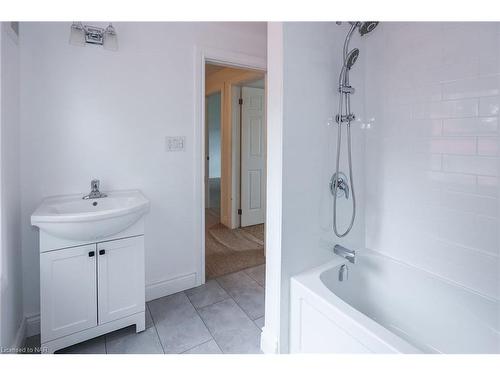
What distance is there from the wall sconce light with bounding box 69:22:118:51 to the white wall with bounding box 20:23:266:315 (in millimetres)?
40

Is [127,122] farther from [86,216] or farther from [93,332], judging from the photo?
[93,332]

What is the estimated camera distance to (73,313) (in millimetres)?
1554

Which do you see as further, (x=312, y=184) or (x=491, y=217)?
(x=312, y=184)

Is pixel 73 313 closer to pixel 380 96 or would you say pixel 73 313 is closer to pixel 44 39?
pixel 44 39

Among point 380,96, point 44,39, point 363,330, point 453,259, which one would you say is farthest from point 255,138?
point 363,330

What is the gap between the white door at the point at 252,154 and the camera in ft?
12.8

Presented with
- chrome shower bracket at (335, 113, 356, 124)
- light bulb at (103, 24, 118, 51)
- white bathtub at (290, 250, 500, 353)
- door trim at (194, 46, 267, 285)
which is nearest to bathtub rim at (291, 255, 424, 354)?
white bathtub at (290, 250, 500, 353)

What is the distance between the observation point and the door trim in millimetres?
2225

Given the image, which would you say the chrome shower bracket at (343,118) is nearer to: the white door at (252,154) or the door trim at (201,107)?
the door trim at (201,107)

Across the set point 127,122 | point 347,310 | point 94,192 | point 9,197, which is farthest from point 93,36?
point 347,310

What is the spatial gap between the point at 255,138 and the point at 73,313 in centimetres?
303

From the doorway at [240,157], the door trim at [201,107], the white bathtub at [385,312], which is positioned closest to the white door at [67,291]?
the door trim at [201,107]

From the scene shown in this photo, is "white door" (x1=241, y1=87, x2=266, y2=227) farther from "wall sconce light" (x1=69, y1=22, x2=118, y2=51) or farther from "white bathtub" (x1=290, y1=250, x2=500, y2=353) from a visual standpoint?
"white bathtub" (x1=290, y1=250, x2=500, y2=353)
